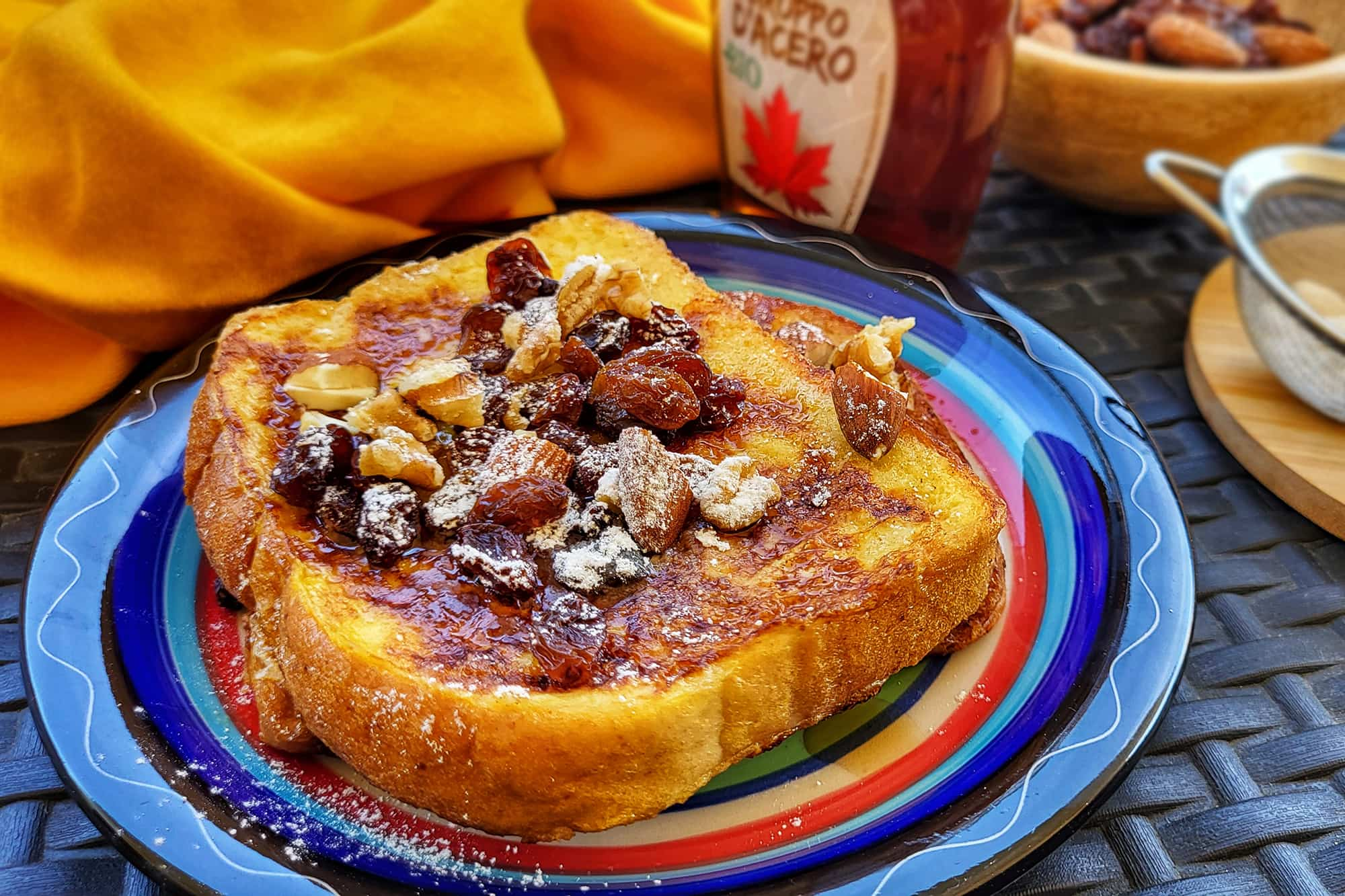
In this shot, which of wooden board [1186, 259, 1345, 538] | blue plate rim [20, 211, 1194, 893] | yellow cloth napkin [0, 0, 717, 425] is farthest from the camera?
yellow cloth napkin [0, 0, 717, 425]

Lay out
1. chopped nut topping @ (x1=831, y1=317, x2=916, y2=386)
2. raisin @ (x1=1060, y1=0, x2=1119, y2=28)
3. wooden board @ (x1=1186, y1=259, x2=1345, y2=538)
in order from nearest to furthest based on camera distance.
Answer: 1. chopped nut topping @ (x1=831, y1=317, x2=916, y2=386)
2. wooden board @ (x1=1186, y1=259, x2=1345, y2=538)
3. raisin @ (x1=1060, y1=0, x2=1119, y2=28)

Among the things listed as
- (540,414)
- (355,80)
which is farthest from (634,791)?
(355,80)

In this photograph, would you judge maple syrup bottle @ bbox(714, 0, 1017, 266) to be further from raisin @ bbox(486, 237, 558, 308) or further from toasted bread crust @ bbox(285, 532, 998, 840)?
toasted bread crust @ bbox(285, 532, 998, 840)

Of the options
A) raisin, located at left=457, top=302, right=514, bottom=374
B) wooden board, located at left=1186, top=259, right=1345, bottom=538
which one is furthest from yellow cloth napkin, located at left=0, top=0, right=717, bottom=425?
wooden board, located at left=1186, top=259, right=1345, bottom=538

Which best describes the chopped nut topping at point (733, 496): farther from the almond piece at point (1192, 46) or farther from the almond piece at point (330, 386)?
the almond piece at point (1192, 46)

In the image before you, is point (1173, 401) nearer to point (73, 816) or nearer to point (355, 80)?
point (355, 80)

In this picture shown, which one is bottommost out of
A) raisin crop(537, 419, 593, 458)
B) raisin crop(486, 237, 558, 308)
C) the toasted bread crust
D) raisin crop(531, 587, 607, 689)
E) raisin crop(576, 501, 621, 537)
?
the toasted bread crust
